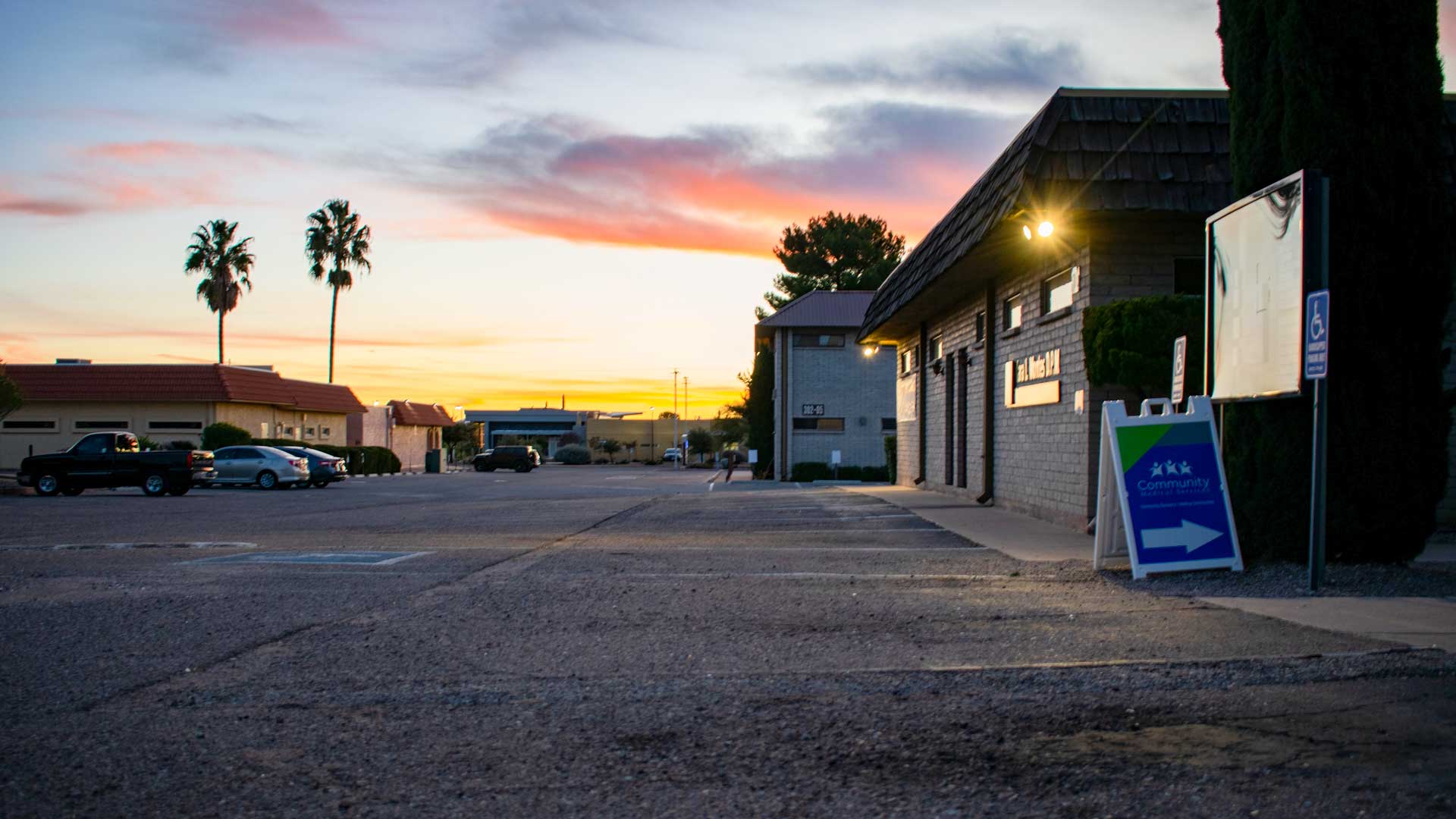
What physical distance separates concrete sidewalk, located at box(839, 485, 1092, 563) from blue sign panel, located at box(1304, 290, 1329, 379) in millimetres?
3430

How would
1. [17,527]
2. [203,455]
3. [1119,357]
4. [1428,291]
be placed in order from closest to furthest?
1. [1428,291]
2. [1119,357]
3. [17,527]
4. [203,455]

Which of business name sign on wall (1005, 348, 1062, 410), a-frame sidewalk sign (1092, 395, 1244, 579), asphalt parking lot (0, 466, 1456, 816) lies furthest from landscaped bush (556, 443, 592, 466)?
a-frame sidewalk sign (1092, 395, 1244, 579)

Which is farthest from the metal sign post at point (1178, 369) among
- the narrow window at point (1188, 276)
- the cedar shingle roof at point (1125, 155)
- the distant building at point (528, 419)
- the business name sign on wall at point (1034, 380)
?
the distant building at point (528, 419)

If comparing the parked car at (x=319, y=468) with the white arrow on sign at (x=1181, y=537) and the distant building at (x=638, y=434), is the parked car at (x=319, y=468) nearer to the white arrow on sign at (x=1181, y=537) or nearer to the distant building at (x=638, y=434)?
the white arrow on sign at (x=1181, y=537)

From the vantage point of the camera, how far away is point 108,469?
97.5 ft

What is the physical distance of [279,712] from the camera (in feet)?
16.7

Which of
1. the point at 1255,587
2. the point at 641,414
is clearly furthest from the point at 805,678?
the point at 641,414

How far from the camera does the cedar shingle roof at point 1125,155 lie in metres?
12.7

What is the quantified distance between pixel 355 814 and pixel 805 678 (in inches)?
98.8

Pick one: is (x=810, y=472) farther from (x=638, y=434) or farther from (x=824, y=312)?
(x=638, y=434)

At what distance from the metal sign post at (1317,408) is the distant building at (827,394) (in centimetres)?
4038

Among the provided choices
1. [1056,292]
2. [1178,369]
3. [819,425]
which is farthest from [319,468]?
[1178,369]

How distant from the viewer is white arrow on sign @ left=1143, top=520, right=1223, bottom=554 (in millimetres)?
9359

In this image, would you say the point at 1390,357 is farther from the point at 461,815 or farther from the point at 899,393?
the point at 899,393
